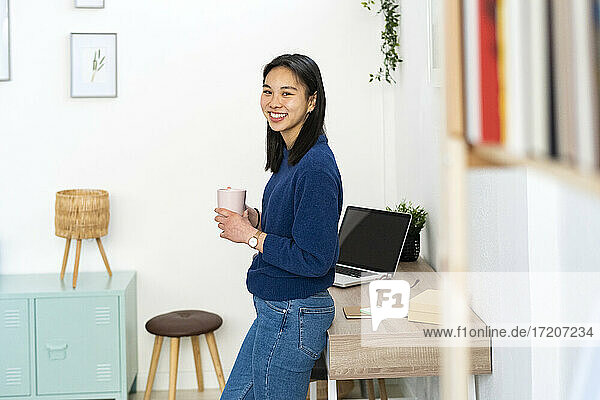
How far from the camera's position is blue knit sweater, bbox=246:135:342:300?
6.07 feet

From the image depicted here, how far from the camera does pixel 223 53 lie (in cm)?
359

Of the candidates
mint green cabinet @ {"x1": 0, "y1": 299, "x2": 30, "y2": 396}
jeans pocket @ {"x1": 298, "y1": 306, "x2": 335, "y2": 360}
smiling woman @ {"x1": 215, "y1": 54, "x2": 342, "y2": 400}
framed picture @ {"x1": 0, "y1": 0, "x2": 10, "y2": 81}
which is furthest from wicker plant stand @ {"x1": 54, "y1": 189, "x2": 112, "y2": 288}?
jeans pocket @ {"x1": 298, "y1": 306, "x2": 335, "y2": 360}

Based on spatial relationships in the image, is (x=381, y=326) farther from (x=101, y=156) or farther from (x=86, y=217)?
(x=101, y=156)

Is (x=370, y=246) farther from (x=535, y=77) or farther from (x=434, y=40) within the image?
(x=535, y=77)

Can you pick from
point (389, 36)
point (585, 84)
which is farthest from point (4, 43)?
point (585, 84)

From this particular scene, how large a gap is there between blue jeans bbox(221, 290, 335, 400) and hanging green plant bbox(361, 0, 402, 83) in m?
1.71

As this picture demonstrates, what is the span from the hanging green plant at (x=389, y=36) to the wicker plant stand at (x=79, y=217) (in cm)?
138

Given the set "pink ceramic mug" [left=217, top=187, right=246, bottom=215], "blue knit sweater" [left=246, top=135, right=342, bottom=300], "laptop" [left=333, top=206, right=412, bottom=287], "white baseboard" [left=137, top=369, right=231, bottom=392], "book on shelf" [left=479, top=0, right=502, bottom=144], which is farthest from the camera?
"white baseboard" [left=137, top=369, right=231, bottom=392]

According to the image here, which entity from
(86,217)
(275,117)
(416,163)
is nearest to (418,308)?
(275,117)

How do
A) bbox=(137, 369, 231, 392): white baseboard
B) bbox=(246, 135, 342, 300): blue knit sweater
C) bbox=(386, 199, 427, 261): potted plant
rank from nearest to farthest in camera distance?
bbox=(246, 135, 342, 300): blue knit sweater, bbox=(386, 199, 427, 261): potted plant, bbox=(137, 369, 231, 392): white baseboard

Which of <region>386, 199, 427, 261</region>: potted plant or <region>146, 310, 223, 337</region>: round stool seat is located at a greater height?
<region>386, 199, 427, 261</region>: potted plant

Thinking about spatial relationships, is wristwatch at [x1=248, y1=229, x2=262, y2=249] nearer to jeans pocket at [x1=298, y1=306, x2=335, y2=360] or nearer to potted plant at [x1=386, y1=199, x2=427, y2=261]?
jeans pocket at [x1=298, y1=306, x2=335, y2=360]

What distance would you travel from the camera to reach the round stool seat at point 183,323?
3.20 metres

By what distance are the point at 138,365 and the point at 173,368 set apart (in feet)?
1.49
